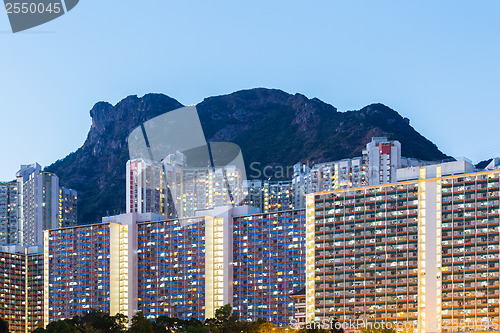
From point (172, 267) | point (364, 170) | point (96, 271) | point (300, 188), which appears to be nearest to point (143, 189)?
point (300, 188)

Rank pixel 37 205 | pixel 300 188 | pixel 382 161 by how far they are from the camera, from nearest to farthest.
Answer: pixel 382 161, pixel 300 188, pixel 37 205

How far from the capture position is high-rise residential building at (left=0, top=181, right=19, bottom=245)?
194 m

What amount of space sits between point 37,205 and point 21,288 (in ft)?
127

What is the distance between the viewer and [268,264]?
12469cm

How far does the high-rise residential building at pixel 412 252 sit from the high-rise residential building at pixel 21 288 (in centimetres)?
6630

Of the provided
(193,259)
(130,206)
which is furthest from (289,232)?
(130,206)

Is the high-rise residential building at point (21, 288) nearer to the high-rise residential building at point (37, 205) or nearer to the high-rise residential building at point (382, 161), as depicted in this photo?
the high-rise residential building at point (37, 205)

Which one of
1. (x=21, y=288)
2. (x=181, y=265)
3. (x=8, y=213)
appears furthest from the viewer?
(x=8, y=213)

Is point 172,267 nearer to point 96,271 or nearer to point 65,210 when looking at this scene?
point 96,271

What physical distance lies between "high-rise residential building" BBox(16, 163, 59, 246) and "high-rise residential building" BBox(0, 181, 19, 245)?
2602mm

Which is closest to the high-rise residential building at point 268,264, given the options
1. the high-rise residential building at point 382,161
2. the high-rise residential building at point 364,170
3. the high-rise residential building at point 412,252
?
the high-rise residential building at point 412,252

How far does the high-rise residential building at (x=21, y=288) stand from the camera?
14925 centimetres

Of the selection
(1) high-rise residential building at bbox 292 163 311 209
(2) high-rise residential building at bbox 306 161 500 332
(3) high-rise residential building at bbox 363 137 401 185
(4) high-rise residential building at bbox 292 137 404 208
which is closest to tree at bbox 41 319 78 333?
(2) high-rise residential building at bbox 306 161 500 332

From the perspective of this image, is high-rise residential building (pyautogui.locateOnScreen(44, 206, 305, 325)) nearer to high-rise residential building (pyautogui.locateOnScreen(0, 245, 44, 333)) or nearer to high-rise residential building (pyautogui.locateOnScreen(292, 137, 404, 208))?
high-rise residential building (pyautogui.locateOnScreen(0, 245, 44, 333))
